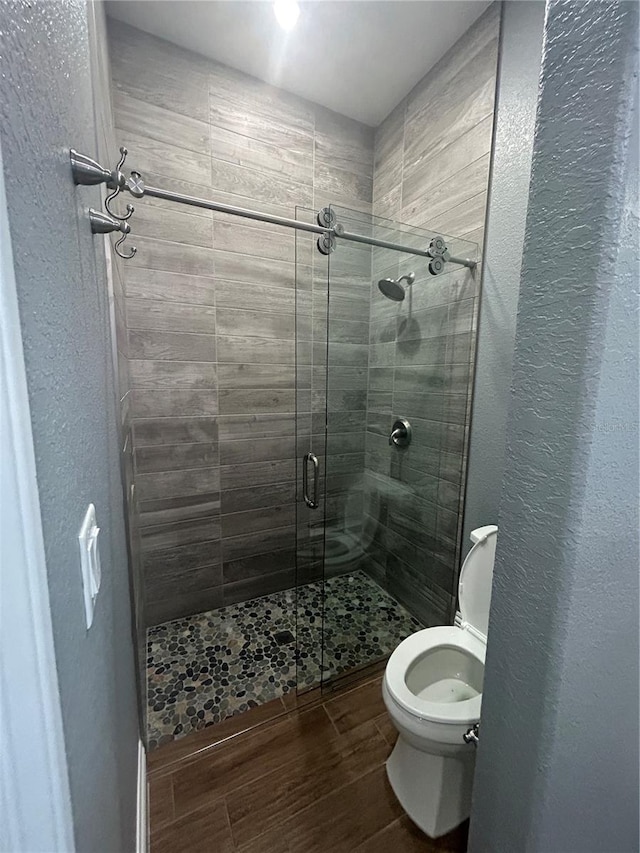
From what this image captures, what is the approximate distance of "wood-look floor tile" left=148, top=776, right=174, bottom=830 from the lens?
1098mm

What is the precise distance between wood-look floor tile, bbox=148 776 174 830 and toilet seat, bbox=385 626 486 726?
0.85 m

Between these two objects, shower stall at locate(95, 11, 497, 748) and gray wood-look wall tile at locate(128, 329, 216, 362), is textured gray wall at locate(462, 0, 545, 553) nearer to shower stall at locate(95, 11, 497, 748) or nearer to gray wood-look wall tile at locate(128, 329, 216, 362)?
shower stall at locate(95, 11, 497, 748)

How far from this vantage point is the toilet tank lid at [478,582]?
1.36 m

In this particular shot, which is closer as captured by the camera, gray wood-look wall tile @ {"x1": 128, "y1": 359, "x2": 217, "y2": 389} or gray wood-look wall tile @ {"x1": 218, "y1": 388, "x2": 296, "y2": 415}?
gray wood-look wall tile @ {"x1": 128, "y1": 359, "x2": 217, "y2": 389}

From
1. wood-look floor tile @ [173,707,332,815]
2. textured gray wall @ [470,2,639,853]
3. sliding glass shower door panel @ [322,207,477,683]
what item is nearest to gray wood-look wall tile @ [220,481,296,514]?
A: sliding glass shower door panel @ [322,207,477,683]

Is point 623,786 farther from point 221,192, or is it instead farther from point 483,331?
point 221,192

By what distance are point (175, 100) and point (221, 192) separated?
41 centimetres

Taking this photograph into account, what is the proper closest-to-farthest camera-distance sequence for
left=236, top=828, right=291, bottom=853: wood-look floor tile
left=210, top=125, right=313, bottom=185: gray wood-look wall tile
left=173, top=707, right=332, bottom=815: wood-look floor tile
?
left=236, top=828, right=291, bottom=853: wood-look floor tile
left=173, top=707, right=332, bottom=815: wood-look floor tile
left=210, top=125, right=313, bottom=185: gray wood-look wall tile

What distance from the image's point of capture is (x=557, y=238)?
52 centimetres

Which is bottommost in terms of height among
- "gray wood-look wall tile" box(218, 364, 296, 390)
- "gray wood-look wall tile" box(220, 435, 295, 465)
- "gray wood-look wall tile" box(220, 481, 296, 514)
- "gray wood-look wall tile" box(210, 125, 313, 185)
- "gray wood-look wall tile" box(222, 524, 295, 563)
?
"gray wood-look wall tile" box(222, 524, 295, 563)

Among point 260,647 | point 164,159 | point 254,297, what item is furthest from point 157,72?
point 260,647

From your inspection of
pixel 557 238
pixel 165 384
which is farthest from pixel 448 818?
pixel 165 384

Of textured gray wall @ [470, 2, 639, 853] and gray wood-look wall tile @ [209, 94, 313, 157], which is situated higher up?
gray wood-look wall tile @ [209, 94, 313, 157]

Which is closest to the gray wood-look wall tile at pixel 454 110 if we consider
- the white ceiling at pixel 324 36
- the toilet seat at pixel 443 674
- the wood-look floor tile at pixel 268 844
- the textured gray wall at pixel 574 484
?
the white ceiling at pixel 324 36
